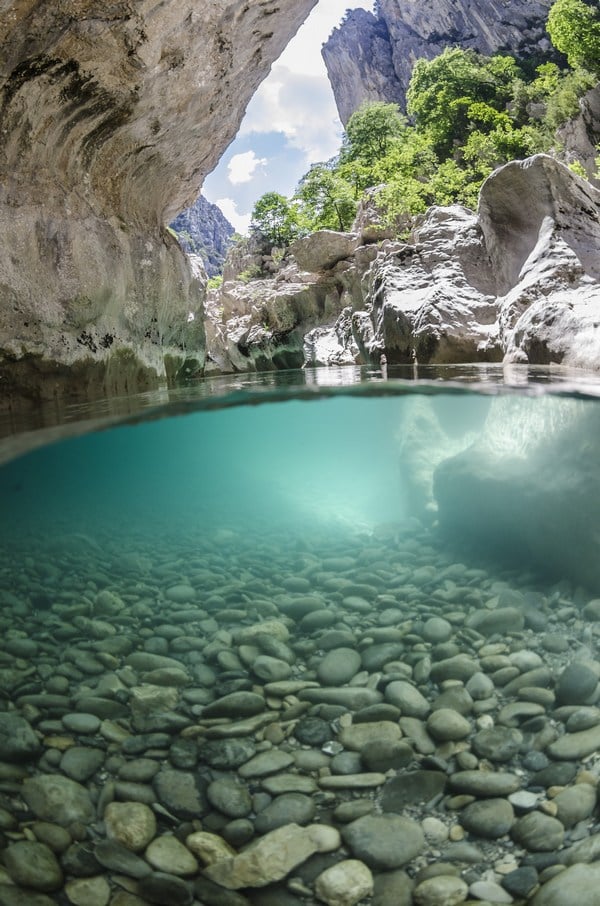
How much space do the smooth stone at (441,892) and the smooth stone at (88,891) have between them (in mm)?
1000

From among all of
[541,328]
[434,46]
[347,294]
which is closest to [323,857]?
[541,328]

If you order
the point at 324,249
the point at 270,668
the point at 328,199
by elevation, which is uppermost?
the point at 328,199

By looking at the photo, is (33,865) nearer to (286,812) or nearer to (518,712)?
(286,812)

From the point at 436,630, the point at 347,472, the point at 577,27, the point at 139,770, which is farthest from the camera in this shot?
the point at 577,27

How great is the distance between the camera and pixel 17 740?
252cm

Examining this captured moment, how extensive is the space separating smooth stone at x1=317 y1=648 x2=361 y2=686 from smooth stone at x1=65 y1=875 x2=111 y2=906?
1433mm

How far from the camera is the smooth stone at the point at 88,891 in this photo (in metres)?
1.73

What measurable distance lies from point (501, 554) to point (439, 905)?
11.8ft

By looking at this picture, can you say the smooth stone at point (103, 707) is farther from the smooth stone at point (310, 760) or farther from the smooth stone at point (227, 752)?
the smooth stone at point (310, 760)

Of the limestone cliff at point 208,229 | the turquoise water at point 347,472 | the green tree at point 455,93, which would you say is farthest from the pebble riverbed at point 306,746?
the limestone cliff at point 208,229

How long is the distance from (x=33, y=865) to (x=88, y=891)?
0.23 m

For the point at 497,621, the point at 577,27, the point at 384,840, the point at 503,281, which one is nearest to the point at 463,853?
the point at 384,840

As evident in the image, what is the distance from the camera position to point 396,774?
2.24 metres

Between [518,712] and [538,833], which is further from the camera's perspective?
[518,712]
